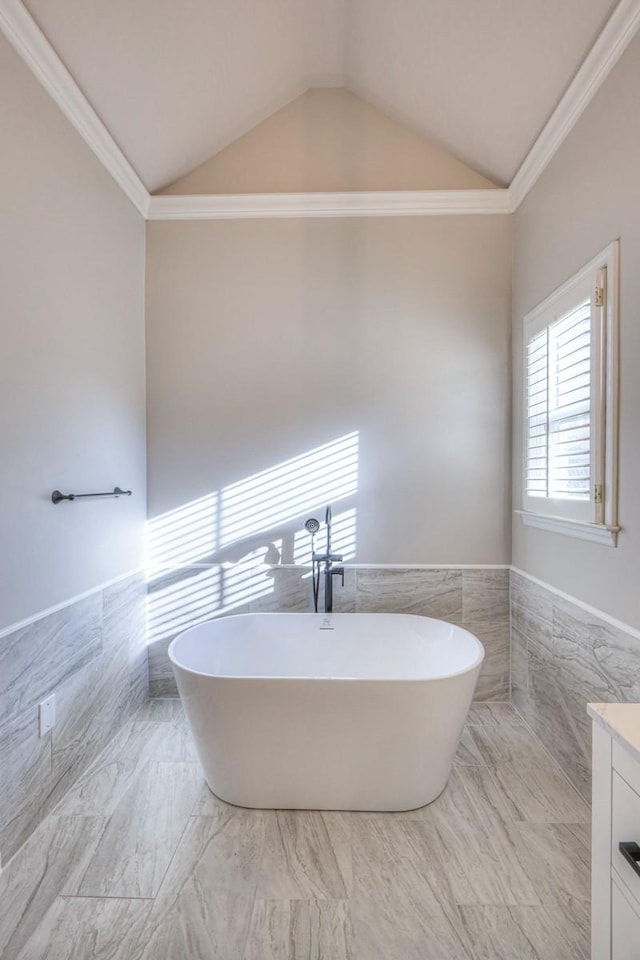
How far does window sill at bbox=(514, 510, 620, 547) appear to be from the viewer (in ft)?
5.62

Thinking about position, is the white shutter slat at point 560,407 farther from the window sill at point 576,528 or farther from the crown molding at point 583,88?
the crown molding at point 583,88

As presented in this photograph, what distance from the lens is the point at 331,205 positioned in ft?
8.69

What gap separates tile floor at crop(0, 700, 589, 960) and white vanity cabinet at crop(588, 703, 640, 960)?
0.52 metres

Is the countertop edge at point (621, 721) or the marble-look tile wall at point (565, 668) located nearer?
the countertop edge at point (621, 721)

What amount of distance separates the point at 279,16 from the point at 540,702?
11.0 ft

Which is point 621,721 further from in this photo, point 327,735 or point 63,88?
point 63,88

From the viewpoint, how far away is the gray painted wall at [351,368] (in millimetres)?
2658

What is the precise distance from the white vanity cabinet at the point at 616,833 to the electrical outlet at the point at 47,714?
1745mm

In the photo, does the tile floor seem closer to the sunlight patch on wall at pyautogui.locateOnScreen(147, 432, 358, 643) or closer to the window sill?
the sunlight patch on wall at pyautogui.locateOnScreen(147, 432, 358, 643)

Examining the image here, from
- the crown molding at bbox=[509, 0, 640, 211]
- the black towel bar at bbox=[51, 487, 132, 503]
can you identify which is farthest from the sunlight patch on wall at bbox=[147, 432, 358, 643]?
the crown molding at bbox=[509, 0, 640, 211]

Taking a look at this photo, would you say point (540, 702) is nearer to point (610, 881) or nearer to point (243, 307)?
point (610, 881)

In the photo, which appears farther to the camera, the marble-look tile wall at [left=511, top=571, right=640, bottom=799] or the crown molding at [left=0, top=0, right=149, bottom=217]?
→ the marble-look tile wall at [left=511, top=571, right=640, bottom=799]

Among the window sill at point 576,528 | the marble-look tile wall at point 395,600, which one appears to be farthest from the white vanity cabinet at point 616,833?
the marble-look tile wall at point 395,600

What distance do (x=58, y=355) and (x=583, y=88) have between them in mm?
2253
